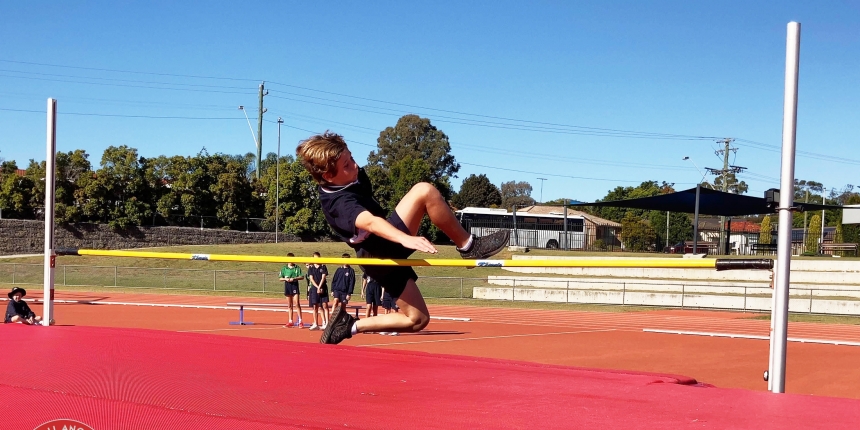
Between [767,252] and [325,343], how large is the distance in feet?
100

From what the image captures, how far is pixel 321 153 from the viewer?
3.98 m

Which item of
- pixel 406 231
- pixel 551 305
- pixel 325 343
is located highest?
pixel 406 231

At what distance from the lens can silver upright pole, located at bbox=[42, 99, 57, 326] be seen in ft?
20.0

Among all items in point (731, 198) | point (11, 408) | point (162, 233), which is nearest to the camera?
point (11, 408)

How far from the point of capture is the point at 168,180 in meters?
37.8

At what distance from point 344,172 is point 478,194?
58.5 metres

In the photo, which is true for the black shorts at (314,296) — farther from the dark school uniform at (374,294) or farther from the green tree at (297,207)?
the green tree at (297,207)

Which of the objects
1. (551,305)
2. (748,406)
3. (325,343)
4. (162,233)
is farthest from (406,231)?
(162,233)

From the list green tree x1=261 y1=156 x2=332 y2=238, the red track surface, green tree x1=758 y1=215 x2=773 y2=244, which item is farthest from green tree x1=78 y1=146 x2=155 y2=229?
the red track surface

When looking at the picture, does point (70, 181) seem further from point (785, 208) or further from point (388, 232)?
point (785, 208)

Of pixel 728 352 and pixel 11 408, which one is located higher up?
pixel 11 408

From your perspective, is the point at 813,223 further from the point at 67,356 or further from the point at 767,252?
the point at 67,356

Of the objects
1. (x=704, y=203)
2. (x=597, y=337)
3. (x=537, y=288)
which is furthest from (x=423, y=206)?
(x=704, y=203)

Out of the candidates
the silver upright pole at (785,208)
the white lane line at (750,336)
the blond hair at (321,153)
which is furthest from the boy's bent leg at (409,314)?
the white lane line at (750,336)
